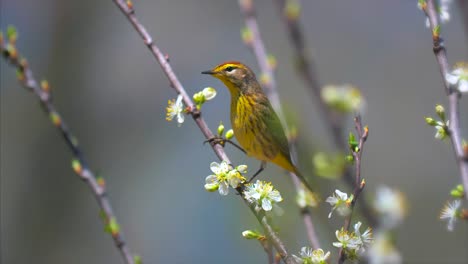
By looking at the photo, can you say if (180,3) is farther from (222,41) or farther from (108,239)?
(108,239)

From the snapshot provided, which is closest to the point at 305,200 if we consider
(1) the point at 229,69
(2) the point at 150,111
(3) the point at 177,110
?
(3) the point at 177,110

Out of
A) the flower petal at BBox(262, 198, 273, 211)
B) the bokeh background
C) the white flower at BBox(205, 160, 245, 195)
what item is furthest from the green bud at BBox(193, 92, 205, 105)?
the bokeh background

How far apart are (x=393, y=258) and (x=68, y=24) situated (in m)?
11.7

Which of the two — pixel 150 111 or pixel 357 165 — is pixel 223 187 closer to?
pixel 357 165

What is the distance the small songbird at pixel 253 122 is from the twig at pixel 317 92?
2.88 meters

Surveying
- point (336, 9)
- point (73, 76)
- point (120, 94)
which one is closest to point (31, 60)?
point (73, 76)

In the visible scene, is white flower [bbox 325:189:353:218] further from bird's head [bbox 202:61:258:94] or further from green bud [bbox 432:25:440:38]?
bird's head [bbox 202:61:258:94]

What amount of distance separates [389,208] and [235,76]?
383 cm

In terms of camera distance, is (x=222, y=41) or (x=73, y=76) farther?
(x=222, y=41)

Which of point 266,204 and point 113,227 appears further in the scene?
point 113,227

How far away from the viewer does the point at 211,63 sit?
1289 cm

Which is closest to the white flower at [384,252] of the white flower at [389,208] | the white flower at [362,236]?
the white flower at [389,208]

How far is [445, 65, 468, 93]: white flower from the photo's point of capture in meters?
2.09

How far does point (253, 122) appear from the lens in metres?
5.05
